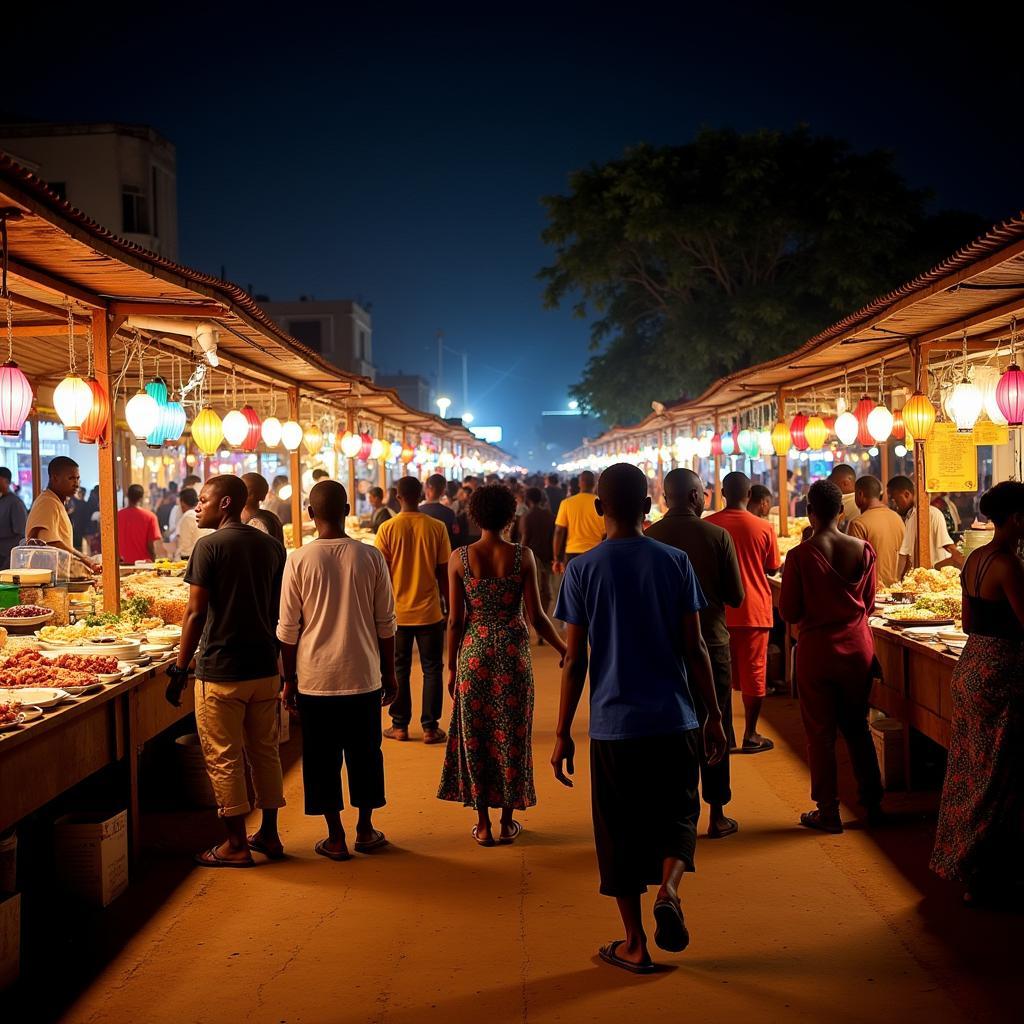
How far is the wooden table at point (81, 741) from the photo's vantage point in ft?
15.2

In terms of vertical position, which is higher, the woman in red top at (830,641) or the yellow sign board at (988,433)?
the yellow sign board at (988,433)

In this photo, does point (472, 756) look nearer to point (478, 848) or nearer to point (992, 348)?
point (478, 848)

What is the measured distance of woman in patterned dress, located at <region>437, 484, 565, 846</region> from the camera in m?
6.10

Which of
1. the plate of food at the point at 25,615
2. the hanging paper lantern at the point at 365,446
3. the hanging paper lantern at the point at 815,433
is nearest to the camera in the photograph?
the plate of food at the point at 25,615

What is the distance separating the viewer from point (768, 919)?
200 inches

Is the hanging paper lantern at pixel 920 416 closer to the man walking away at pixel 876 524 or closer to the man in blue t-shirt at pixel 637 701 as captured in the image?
the man walking away at pixel 876 524

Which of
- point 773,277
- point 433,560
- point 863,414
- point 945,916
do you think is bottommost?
point 945,916

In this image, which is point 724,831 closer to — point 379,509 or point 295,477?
point 295,477

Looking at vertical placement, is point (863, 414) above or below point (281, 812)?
above

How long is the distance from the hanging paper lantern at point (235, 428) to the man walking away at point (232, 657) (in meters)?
4.91

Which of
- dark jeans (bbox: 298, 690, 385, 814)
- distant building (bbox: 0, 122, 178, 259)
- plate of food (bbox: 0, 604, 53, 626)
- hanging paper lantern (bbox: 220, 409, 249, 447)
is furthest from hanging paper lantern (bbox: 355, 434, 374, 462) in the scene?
distant building (bbox: 0, 122, 178, 259)

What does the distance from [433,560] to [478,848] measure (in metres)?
3.00

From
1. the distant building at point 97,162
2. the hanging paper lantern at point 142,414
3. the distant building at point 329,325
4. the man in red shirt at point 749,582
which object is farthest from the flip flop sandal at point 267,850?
the distant building at point 329,325

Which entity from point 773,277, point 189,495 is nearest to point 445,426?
point 773,277
